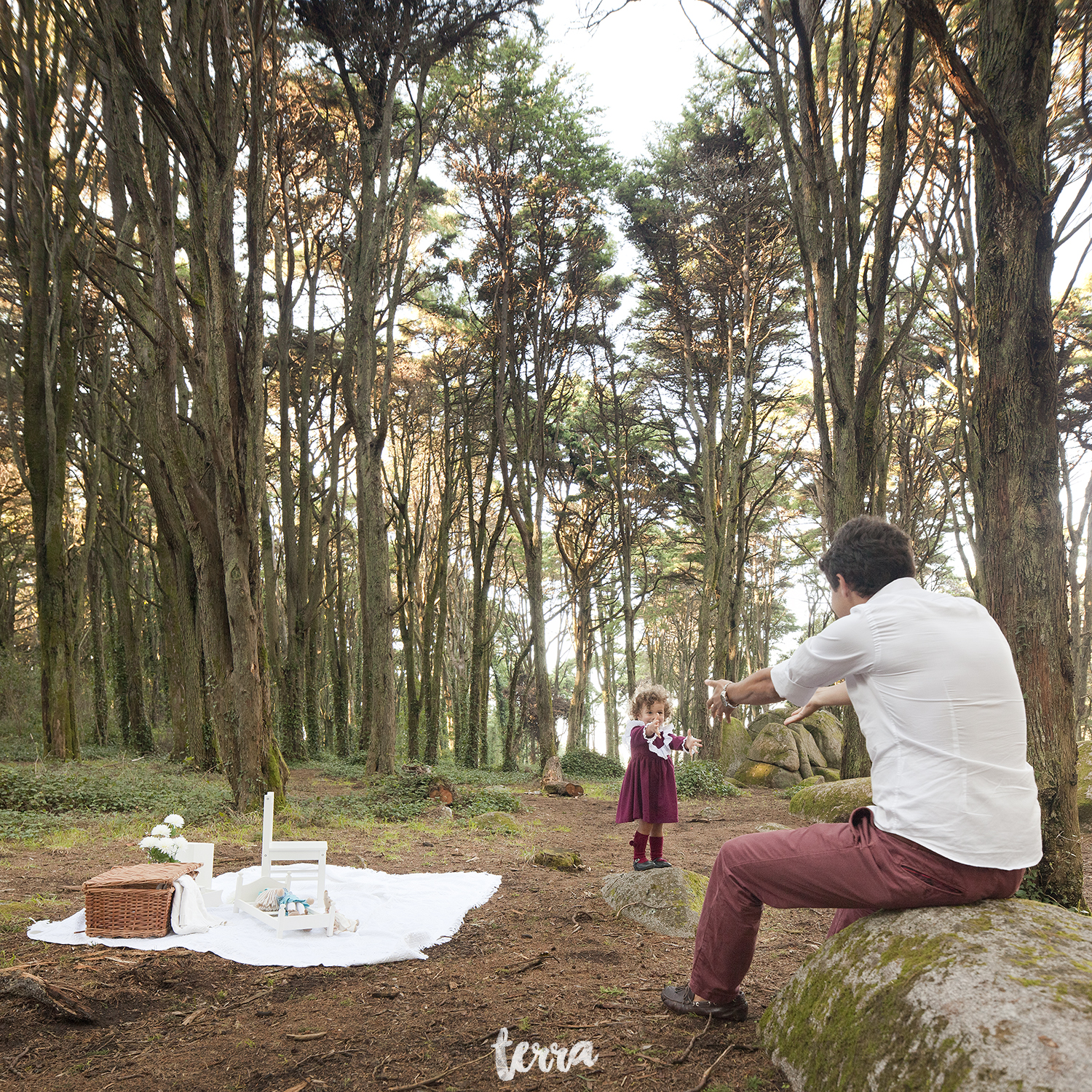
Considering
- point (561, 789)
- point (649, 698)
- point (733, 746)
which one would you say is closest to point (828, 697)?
point (649, 698)

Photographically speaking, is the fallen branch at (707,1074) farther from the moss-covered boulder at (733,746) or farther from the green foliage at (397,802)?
the moss-covered boulder at (733,746)

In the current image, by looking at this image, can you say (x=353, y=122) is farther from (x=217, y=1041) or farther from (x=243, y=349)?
(x=217, y=1041)

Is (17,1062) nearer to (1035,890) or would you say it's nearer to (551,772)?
(1035,890)

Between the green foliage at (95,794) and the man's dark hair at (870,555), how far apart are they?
6.57m

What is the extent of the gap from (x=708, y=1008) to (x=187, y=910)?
261 cm

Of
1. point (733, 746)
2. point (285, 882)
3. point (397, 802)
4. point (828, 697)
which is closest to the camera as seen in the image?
point (828, 697)

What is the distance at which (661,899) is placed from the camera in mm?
4375

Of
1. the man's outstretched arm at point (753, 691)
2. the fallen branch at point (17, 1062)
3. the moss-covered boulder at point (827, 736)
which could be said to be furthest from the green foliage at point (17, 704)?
the man's outstretched arm at point (753, 691)

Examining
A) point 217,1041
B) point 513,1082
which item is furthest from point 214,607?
point 513,1082

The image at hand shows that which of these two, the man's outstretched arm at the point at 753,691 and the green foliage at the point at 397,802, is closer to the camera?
the man's outstretched arm at the point at 753,691

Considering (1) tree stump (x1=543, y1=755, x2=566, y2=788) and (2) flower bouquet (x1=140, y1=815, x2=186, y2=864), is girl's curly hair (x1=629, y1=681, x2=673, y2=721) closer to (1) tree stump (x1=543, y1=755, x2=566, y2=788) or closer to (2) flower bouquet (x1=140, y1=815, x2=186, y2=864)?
(2) flower bouquet (x1=140, y1=815, x2=186, y2=864)

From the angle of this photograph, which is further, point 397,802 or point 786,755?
point 786,755

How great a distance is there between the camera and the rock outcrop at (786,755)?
558 inches

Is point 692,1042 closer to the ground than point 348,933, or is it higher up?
higher up
